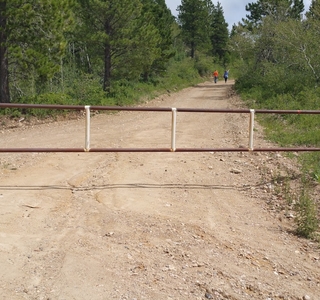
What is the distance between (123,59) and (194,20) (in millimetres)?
36708

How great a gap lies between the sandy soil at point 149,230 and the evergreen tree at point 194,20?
49205 millimetres

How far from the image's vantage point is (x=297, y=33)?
863 inches

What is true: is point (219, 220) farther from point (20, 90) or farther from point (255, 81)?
point (255, 81)

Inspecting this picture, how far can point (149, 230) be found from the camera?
5488 millimetres

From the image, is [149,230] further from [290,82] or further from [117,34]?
→ [290,82]

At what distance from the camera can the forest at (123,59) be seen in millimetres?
13898

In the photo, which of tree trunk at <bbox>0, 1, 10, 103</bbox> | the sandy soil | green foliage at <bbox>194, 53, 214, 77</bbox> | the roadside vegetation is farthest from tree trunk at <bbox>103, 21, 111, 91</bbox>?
green foliage at <bbox>194, 53, 214, 77</bbox>

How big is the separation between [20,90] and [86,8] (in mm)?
5627

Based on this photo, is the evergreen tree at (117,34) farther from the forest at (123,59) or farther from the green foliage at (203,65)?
the green foliage at (203,65)

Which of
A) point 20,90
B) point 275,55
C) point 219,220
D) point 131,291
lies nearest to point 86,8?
point 20,90

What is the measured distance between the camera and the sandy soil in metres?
4.22

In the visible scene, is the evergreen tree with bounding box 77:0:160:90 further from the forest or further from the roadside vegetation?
the roadside vegetation

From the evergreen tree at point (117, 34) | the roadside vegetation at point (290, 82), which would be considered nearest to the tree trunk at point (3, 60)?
the evergreen tree at point (117, 34)

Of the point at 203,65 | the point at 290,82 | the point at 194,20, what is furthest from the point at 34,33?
the point at 194,20
